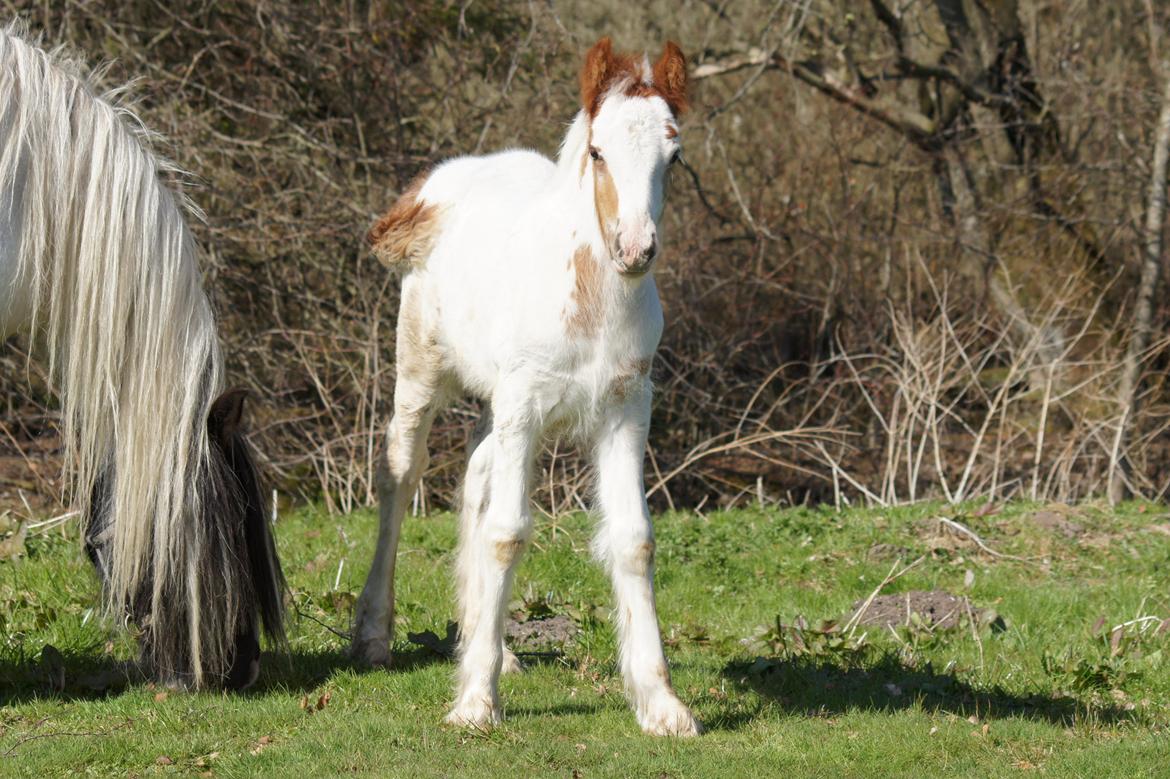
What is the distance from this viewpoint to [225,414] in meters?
4.27

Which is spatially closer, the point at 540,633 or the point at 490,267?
the point at 490,267

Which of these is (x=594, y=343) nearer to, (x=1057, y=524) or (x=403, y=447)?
(x=403, y=447)

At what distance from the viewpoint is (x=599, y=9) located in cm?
1271

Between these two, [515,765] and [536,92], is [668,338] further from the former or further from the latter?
[515,765]

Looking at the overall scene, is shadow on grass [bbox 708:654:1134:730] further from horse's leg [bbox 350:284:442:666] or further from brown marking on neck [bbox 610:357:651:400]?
horse's leg [bbox 350:284:442:666]

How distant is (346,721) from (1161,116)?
9333mm

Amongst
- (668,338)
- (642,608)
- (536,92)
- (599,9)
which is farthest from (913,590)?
(599,9)

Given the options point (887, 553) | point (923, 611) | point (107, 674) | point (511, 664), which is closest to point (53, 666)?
point (107, 674)

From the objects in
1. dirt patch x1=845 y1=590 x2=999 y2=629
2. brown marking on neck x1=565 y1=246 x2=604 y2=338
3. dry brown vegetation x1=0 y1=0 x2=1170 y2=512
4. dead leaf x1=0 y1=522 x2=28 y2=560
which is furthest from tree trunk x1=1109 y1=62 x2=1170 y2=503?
dead leaf x1=0 y1=522 x2=28 y2=560

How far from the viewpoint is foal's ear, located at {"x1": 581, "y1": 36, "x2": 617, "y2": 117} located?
3934 millimetres

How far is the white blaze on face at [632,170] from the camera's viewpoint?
3701 mm

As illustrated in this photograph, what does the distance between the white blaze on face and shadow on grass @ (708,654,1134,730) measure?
1.62 metres

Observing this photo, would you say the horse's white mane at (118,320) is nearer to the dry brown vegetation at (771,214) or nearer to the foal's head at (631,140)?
the foal's head at (631,140)

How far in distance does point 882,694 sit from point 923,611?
3.59 ft
